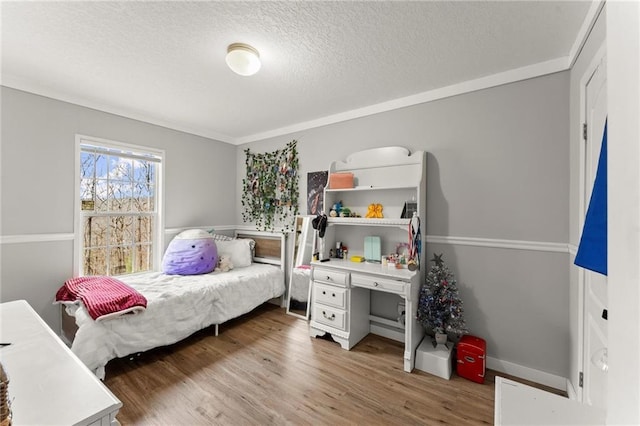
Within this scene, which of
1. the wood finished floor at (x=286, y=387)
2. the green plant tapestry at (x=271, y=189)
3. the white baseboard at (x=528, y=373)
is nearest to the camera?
the wood finished floor at (x=286, y=387)

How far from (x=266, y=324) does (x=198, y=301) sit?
0.88m

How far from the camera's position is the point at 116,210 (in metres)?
3.19

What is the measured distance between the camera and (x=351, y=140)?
320 centimetres

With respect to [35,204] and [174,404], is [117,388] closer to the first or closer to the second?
[174,404]

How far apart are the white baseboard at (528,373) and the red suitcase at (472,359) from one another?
0.20 metres

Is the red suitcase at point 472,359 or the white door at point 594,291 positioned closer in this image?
the white door at point 594,291

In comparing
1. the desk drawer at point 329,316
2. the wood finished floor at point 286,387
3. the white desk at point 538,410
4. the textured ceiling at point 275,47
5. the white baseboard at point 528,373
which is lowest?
the wood finished floor at point 286,387

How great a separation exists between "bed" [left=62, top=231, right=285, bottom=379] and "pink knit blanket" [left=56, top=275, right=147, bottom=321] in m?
0.06

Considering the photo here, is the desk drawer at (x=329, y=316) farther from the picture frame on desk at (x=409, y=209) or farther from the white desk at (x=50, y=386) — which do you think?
the white desk at (x=50, y=386)

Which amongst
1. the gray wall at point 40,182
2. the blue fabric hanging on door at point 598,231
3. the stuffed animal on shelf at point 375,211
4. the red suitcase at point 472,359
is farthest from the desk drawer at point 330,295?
the gray wall at point 40,182

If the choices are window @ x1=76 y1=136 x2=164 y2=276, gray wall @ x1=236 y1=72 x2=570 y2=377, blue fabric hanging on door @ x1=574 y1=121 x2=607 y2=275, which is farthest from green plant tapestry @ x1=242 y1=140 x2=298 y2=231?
blue fabric hanging on door @ x1=574 y1=121 x2=607 y2=275

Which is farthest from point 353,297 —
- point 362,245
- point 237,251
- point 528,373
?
point 237,251

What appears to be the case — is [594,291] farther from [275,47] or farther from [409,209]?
[275,47]

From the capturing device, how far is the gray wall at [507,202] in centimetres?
208
